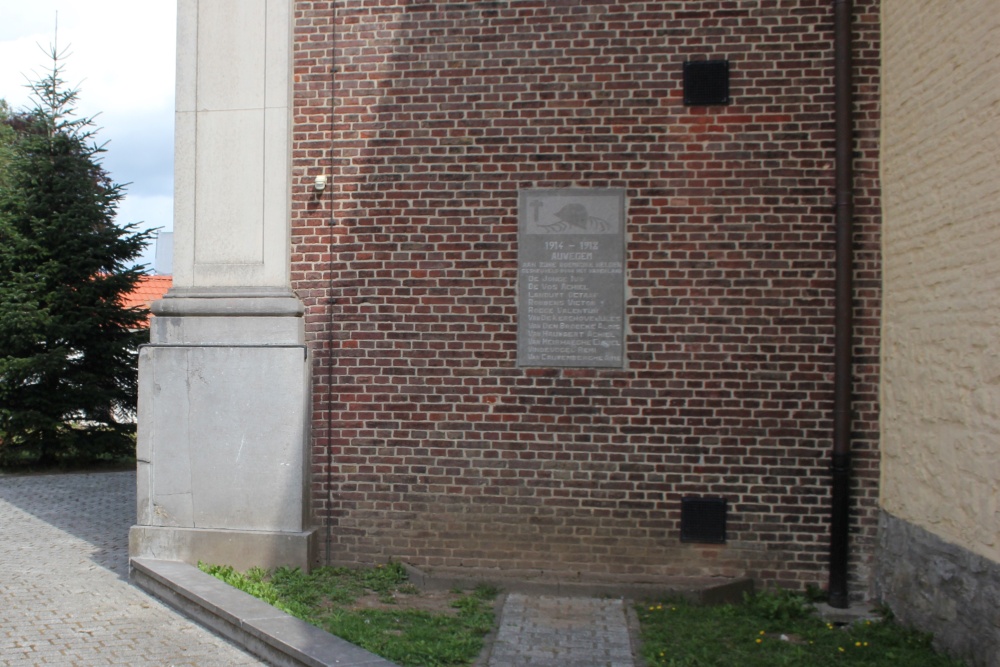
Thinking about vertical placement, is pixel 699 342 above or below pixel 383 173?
below

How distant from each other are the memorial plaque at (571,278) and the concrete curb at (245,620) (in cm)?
251

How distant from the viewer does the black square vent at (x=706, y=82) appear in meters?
6.80

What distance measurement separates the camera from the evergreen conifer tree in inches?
513

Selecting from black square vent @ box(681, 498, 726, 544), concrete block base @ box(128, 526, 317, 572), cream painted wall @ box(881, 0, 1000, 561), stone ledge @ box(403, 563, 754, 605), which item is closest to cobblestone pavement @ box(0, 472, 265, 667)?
concrete block base @ box(128, 526, 317, 572)

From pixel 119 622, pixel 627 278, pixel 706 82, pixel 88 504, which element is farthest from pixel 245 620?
pixel 88 504

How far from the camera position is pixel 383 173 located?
7121mm

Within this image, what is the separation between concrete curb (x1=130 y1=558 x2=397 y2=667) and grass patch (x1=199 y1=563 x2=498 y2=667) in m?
0.19

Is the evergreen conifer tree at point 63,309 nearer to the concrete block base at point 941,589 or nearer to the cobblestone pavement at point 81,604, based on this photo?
the cobblestone pavement at point 81,604

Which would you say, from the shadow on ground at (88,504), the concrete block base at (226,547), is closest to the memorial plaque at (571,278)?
the concrete block base at (226,547)

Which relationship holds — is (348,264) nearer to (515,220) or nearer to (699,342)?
(515,220)

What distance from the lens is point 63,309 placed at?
43.5 ft

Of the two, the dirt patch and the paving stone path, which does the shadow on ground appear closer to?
the paving stone path

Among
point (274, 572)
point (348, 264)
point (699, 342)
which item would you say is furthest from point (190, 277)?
point (699, 342)

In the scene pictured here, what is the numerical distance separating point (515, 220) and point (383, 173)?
1.08 m
